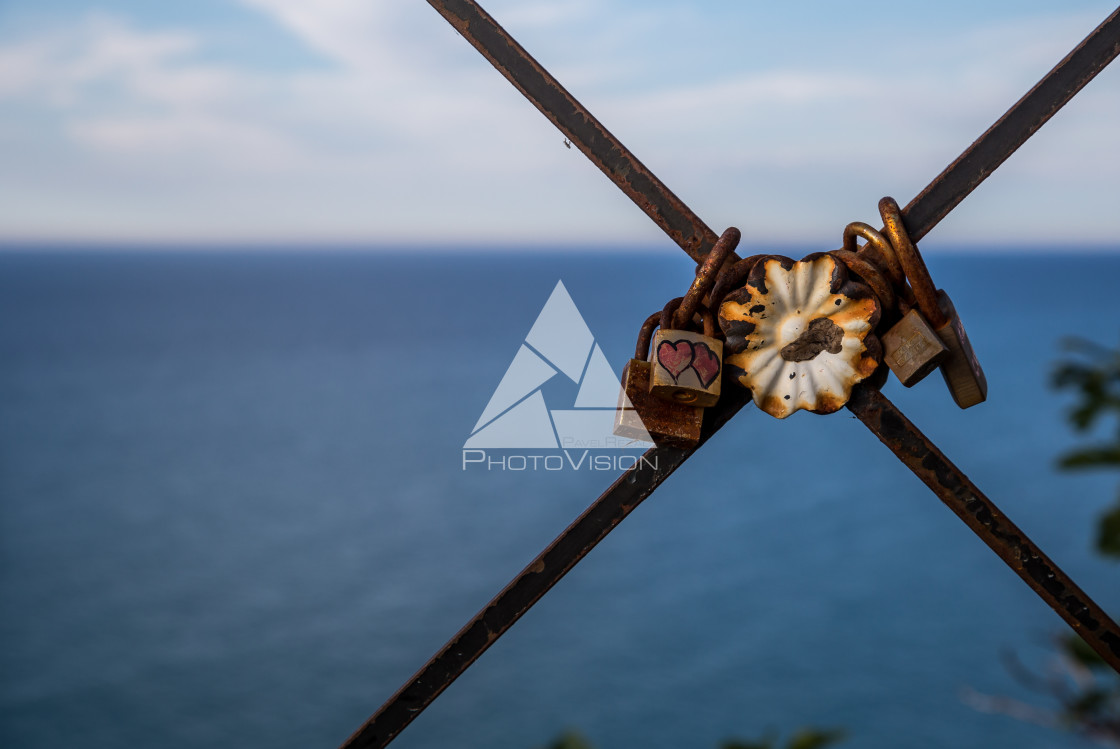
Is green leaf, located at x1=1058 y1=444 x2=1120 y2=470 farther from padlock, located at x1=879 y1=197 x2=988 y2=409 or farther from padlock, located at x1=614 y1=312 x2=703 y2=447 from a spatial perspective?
padlock, located at x1=614 y1=312 x2=703 y2=447

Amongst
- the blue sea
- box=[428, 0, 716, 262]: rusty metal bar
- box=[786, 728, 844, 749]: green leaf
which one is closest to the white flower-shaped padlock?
box=[428, 0, 716, 262]: rusty metal bar

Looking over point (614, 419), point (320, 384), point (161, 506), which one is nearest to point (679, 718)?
point (161, 506)

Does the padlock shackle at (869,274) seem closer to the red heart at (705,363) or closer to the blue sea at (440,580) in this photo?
the red heart at (705,363)

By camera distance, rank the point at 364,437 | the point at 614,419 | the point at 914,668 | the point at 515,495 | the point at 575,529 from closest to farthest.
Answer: the point at 575,529 < the point at 614,419 < the point at 914,668 < the point at 515,495 < the point at 364,437

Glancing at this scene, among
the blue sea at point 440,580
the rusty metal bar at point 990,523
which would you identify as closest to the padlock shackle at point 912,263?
the rusty metal bar at point 990,523

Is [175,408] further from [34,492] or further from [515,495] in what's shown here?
[515,495]
